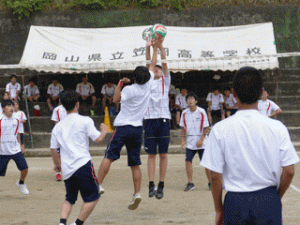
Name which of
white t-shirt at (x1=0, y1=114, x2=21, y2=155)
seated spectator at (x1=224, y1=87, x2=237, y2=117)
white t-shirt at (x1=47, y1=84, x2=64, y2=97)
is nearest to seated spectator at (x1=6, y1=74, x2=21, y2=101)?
white t-shirt at (x1=47, y1=84, x2=64, y2=97)

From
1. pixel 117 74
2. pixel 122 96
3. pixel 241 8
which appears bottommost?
pixel 122 96

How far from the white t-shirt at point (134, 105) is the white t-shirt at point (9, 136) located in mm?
2363

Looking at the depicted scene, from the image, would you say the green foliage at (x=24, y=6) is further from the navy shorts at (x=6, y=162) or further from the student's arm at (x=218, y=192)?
the student's arm at (x=218, y=192)

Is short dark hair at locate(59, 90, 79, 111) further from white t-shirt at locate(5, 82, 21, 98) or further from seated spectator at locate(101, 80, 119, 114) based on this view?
white t-shirt at locate(5, 82, 21, 98)

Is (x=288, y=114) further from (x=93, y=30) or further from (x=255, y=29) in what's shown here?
(x=93, y=30)

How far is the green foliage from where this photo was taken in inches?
680

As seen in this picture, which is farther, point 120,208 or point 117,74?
point 117,74

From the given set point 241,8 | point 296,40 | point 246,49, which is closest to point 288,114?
point 246,49

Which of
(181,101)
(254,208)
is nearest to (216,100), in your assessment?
(181,101)

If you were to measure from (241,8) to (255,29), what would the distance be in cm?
191

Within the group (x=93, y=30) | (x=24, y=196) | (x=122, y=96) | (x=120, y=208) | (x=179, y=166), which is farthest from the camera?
(x=93, y=30)

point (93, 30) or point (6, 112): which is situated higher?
point (93, 30)

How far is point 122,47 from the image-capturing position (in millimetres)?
15438

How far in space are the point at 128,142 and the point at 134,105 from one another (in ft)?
1.70
